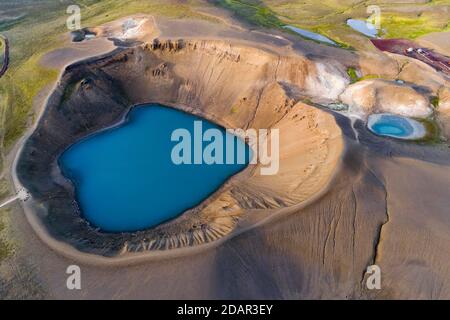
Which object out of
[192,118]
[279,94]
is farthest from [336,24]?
[192,118]

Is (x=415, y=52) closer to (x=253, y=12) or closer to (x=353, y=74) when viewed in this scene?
(x=353, y=74)

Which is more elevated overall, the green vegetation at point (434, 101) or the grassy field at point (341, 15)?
the grassy field at point (341, 15)

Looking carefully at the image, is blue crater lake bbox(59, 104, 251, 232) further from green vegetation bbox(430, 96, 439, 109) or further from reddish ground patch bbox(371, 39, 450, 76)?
reddish ground patch bbox(371, 39, 450, 76)

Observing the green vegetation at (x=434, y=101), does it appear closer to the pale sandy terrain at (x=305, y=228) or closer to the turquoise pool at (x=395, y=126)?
the pale sandy terrain at (x=305, y=228)

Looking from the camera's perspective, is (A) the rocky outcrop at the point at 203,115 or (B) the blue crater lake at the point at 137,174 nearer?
(A) the rocky outcrop at the point at 203,115

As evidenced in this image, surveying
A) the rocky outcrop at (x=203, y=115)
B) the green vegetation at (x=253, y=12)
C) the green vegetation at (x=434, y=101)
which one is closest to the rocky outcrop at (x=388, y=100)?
the green vegetation at (x=434, y=101)

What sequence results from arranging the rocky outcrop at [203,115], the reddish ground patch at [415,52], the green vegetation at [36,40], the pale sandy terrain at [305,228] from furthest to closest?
the reddish ground patch at [415,52], the green vegetation at [36,40], the rocky outcrop at [203,115], the pale sandy terrain at [305,228]

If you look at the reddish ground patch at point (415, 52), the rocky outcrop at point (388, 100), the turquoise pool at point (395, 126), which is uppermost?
the reddish ground patch at point (415, 52)
